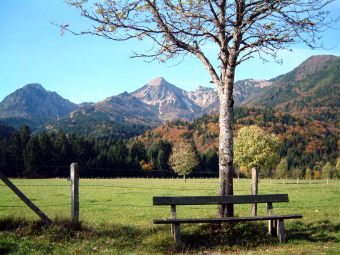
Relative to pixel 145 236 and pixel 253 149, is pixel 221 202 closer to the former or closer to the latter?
pixel 145 236

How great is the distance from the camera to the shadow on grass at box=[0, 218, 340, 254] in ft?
21.5

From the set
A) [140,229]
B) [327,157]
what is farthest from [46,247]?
[327,157]

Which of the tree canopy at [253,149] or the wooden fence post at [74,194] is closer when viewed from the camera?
the wooden fence post at [74,194]

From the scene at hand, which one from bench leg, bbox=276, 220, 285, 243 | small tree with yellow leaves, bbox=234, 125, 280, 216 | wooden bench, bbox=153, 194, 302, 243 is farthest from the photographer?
small tree with yellow leaves, bbox=234, 125, 280, 216

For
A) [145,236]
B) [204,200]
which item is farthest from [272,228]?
[145,236]

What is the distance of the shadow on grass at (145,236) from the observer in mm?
6547

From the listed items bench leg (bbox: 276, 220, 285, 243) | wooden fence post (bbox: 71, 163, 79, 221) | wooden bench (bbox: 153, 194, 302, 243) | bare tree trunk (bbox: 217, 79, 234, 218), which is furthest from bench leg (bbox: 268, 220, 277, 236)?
wooden fence post (bbox: 71, 163, 79, 221)

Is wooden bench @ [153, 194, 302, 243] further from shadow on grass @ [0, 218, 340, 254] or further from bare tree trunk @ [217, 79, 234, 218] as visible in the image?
bare tree trunk @ [217, 79, 234, 218]

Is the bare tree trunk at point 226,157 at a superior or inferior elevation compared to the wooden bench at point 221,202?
superior

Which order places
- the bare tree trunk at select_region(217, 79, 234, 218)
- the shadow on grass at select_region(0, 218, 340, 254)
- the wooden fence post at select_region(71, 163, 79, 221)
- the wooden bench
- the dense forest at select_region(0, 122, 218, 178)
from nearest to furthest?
the shadow on grass at select_region(0, 218, 340, 254) < the wooden bench < the wooden fence post at select_region(71, 163, 79, 221) < the bare tree trunk at select_region(217, 79, 234, 218) < the dense forest at select_region(0, 122, 218, 178)

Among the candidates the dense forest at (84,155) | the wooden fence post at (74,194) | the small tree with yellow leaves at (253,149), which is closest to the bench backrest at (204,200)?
the wooden fence post at (74,194)

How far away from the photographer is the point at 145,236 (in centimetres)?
737

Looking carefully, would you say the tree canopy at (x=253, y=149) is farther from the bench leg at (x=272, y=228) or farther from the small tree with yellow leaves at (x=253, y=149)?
the bench leg at (x=272, y=228)

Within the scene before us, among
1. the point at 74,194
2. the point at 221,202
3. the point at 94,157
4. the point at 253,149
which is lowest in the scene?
the point at 94,157
